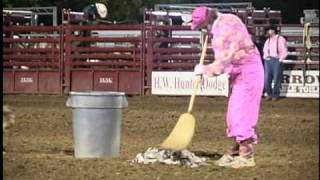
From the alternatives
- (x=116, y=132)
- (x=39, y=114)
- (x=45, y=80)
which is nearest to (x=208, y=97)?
(x=45, y=80)

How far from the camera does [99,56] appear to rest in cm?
2205

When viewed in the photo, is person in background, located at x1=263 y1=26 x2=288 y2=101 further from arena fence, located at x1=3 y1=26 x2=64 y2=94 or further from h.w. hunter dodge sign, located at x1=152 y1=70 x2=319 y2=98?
arena fence, located at x1=3 y1=26 x2=64 y2=94

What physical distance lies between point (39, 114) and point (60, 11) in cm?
854

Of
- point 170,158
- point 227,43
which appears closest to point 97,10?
point 170,158

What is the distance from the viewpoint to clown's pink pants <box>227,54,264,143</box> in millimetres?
7867

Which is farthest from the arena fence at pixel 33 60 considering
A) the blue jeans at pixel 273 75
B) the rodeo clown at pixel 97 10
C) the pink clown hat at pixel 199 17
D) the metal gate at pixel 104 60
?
the pink clown hat at pixel 199 17

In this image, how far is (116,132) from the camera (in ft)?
27.8

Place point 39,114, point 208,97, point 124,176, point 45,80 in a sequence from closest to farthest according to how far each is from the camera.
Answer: point 124,176 → point 39,114 → point 208,97 → point 45,80

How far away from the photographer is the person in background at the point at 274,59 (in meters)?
18.8

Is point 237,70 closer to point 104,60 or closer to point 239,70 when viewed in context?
point 239,70

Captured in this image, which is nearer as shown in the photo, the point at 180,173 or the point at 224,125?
the point at 180,173

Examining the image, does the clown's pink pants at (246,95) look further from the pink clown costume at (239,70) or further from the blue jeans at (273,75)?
the blue jeans at (273,75)

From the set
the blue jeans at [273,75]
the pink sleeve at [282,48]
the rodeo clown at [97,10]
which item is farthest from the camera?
the blue jeans at [273,75]

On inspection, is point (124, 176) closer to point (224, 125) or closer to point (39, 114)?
point (224, 125)
